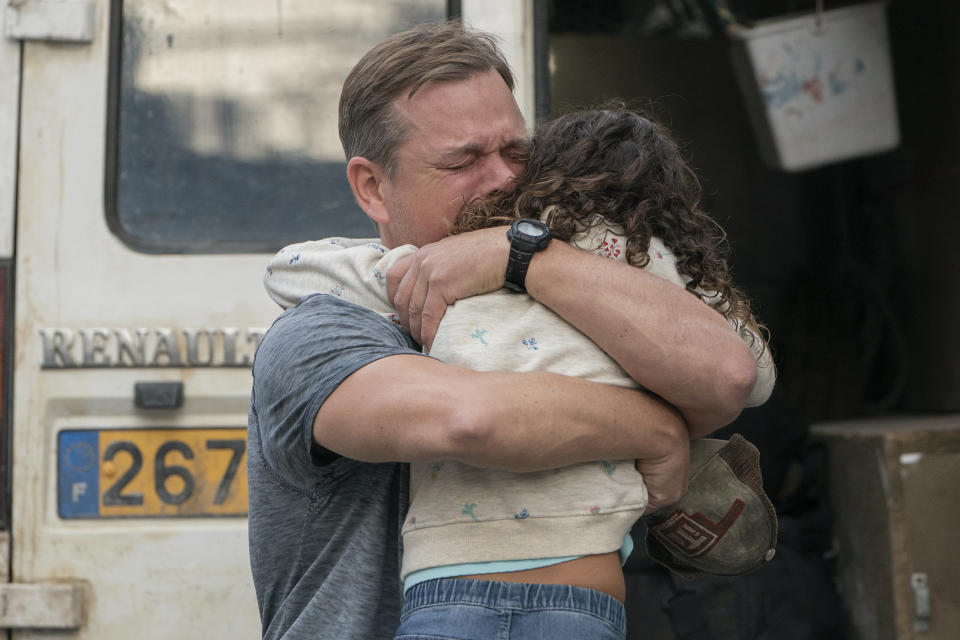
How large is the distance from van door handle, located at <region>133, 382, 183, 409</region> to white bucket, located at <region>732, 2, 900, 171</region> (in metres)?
1.91

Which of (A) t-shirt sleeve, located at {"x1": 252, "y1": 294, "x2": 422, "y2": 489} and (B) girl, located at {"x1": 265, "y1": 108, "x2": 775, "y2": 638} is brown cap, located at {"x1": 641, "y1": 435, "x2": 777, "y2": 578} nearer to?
(B) girl, located at {"x1": 265, "y1": 108, "x2": 775, "y2": 638}

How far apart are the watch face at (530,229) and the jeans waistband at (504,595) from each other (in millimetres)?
410

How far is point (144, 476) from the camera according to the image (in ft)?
6.52

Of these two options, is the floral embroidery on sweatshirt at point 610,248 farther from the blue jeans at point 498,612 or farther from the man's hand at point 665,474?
the blue jeans at point 498,612

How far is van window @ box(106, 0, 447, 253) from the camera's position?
207 cm

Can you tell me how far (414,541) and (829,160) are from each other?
2342mm

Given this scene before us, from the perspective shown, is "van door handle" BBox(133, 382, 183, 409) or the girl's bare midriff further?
"van door handle" BBox(133, 382, 183, 409)

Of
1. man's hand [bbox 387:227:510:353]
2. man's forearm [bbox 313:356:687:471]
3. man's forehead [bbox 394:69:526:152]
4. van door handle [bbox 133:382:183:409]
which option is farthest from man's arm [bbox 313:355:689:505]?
van door handle [bbox 133:382:183:409]

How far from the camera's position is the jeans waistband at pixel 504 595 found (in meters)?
1.20

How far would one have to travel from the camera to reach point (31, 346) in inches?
78.1

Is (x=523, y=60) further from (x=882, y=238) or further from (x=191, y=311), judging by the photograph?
(x=882, y=238)

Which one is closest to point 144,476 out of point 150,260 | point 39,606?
point 39,606

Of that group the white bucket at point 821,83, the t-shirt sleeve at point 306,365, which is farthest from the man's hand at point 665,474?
the white bucket at point 821,83

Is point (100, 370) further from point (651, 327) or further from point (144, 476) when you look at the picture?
point (651, 327)
